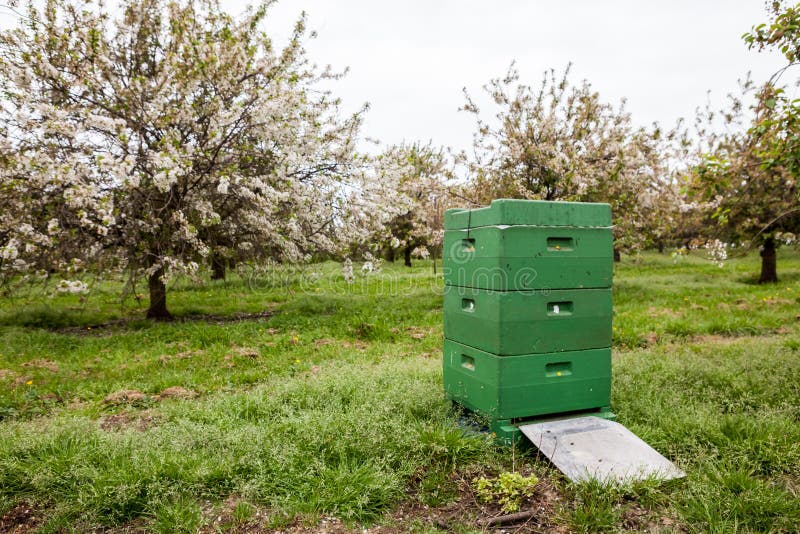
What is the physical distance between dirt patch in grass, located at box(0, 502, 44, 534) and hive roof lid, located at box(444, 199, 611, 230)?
11.8 feet

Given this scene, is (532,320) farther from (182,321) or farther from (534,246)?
(182,321)

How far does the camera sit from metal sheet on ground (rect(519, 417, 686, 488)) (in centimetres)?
325

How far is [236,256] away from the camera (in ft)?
33.0

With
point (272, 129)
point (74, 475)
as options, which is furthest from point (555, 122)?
point (74, 475)

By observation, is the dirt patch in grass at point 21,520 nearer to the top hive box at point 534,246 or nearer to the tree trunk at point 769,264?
the top hive box at point 534,246

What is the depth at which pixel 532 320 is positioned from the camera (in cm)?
385

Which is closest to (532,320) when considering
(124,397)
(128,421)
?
(128,421)

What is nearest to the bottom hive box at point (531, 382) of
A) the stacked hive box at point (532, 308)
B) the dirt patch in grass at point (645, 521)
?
the stacked hive box at point (532, 308)

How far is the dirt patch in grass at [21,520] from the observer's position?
9.74 ft

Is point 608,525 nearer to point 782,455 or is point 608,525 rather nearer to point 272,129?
point 782,455

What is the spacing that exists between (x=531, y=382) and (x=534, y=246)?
108 cm

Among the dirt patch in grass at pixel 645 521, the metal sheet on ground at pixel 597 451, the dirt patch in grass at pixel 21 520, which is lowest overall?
the dirt patch in grass at pixel 21 520

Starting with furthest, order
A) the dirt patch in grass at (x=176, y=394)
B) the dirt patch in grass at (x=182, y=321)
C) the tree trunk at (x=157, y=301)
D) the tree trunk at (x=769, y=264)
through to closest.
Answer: the tree trunk at (x=769, y=264) < the tree trunk at (x=157, y=301) < the dirt patch in grass at (x=182, y=321) < the dirt patch in grass at (x=176, y=394)

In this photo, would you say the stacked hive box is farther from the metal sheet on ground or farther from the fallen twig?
the fallen twig
